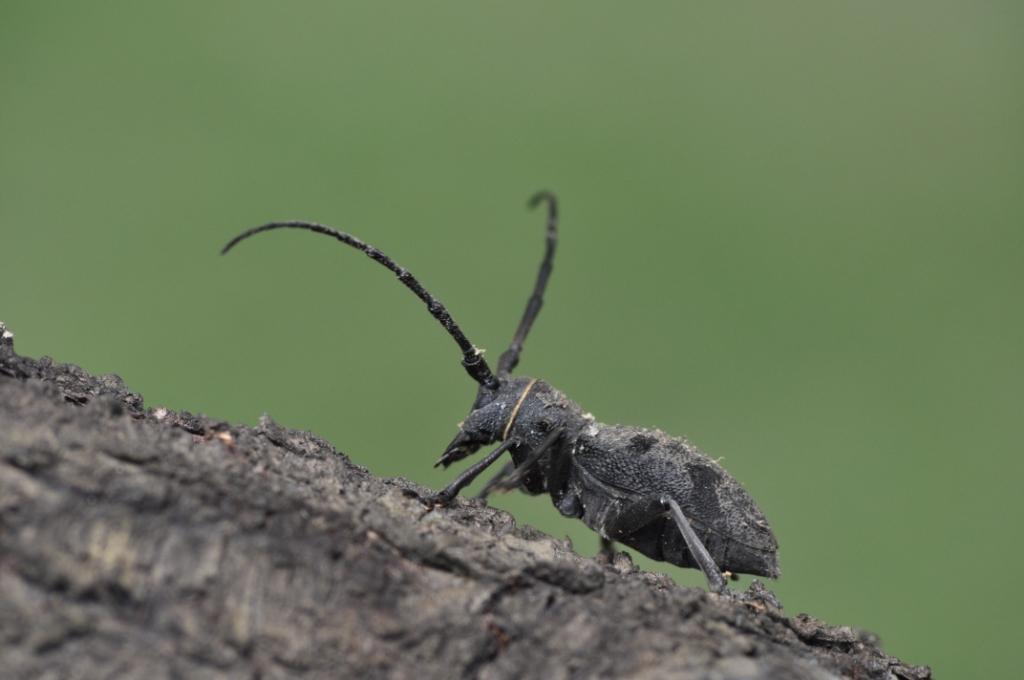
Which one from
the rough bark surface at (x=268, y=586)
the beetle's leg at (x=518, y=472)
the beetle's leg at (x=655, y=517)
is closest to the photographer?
the rough bark surface at (x=268, y=586)

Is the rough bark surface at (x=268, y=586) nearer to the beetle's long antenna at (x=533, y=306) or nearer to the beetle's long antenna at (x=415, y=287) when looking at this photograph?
the beetle's long antenna at (x=415, y=287)

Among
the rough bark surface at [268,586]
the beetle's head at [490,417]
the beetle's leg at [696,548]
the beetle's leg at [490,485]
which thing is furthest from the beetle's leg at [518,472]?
the rough bark surface at [268,586]

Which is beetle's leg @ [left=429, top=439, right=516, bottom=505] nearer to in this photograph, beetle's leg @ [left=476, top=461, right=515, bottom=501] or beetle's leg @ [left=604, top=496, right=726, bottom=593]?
beetle's leg @ [left=476, top=461, right=515, bottom=501]

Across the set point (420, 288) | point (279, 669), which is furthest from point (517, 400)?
point (279, 669)

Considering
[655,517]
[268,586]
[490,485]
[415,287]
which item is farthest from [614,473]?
[268,586]

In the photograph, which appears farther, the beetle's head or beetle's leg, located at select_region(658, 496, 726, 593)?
the beetle's head

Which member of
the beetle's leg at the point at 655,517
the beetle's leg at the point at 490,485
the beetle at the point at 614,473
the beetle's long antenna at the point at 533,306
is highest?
the beetle's long antenna at the point at 533,306

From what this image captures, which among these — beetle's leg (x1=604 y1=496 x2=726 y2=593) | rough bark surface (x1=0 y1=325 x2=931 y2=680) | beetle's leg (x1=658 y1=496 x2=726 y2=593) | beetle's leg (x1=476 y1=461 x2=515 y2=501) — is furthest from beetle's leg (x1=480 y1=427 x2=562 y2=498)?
rough bark surface (x1=0 y1=325 x2=931 y2=680)
